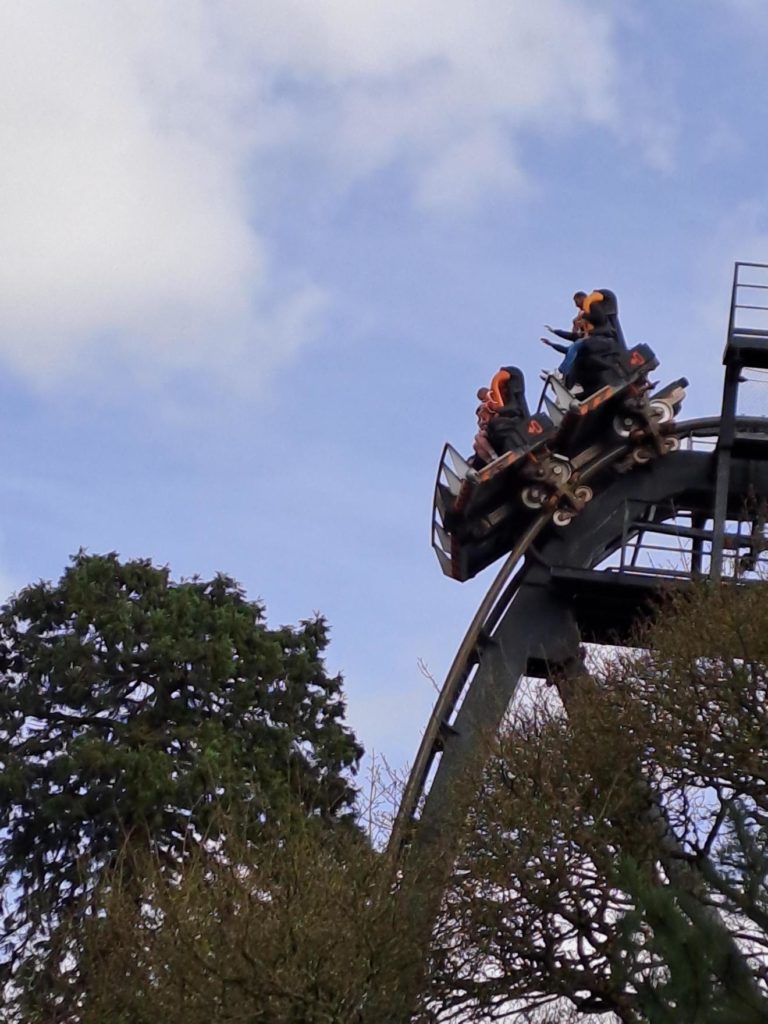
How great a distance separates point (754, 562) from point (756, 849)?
30.9 feet

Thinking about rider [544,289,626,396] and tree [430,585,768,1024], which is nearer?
tree [430,585,768,1024]

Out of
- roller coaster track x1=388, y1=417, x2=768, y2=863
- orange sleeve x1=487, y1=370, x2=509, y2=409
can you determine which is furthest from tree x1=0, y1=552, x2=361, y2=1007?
orange sleeve x1=487, y1=370, x2=509, y2=409

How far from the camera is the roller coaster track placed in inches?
1140

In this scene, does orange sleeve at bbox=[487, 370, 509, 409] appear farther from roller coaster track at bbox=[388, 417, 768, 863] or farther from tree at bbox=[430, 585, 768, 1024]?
tree at bbox=[430, 585, 768, 1024]

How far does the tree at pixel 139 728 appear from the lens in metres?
30.7

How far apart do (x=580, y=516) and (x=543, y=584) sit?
1.11 metres

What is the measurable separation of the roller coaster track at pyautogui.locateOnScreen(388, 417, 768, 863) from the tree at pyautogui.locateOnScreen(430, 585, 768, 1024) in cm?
315

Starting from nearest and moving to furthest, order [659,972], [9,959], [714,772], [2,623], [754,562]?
1. [659,972]
2. [714,772]
3. [754,562]
4. [9,959]
5. [2,623]

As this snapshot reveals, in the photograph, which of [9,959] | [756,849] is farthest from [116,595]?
[756,849]

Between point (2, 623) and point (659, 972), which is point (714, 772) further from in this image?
point (2, 623)

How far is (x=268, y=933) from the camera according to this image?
2141cm

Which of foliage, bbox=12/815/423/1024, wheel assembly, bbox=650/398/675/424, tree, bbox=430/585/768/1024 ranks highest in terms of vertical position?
wheel assembly, bbox=650/398/675/424

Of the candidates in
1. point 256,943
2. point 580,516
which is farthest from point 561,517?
point 256,943

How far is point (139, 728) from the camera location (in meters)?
31.9
